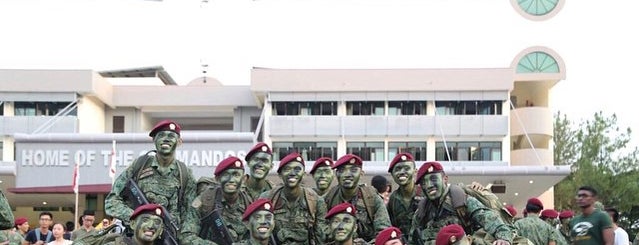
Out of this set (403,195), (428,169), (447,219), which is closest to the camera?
(428,169)

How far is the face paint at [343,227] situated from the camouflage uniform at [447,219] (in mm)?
1027

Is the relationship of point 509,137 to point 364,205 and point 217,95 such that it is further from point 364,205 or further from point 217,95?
point 364,205

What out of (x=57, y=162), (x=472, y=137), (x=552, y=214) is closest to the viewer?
(x=552, y=214)

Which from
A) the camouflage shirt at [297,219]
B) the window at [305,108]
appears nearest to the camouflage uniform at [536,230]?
the camouflage shirt at [297,219]

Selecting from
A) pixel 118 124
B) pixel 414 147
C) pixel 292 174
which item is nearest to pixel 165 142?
pixel 292 174

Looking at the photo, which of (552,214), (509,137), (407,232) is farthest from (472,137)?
(407,232)

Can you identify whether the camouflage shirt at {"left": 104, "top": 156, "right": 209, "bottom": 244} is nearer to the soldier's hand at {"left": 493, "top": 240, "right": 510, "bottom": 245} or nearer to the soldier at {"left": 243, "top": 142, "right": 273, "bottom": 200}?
the soldier at {"left": 243, "top": 142, "right": 273, "bottom": 200}

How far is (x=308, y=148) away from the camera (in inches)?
1777

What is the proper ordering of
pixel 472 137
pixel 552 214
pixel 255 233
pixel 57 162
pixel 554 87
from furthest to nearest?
pixel 554 87 → pixel 472 137 → pixel 57 162 → pixel 552 214 → pixel 255 233

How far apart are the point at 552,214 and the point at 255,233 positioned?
23.7ft

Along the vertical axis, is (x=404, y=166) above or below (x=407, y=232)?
above

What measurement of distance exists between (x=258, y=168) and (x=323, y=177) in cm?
64

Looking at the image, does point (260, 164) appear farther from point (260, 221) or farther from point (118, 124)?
point (118, 124)

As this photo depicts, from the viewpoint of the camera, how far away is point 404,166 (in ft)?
31.0
